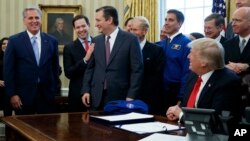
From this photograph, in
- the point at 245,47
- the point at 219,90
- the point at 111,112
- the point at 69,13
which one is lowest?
the point at 111,112

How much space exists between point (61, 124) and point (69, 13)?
546 cm

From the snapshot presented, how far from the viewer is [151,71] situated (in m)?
4.70

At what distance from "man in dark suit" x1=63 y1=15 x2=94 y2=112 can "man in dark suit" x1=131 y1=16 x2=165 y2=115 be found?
2.26 feet

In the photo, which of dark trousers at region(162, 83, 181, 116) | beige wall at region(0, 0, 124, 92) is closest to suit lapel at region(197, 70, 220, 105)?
dark trousers at region(162, 83, 181, 116)

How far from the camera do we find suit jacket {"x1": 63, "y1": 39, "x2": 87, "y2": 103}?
4.82 m

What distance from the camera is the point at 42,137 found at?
2316 millimetres

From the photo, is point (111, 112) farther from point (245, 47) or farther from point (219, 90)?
point (245, 47)

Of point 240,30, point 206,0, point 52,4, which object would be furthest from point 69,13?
point 240,30

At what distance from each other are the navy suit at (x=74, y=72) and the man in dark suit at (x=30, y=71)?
0.28 m

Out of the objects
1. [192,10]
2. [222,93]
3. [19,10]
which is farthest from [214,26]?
[19,10]

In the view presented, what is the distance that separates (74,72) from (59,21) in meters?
3.35

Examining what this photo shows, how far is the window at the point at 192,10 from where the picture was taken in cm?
700

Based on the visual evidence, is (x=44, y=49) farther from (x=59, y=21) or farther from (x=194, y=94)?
(x=59, y=21)

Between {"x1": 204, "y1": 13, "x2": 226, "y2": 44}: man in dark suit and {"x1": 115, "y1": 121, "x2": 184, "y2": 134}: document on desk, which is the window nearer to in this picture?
{"x1": 204, "y1": 13, "x2": 226, "y2": 44}: man in dark suit
